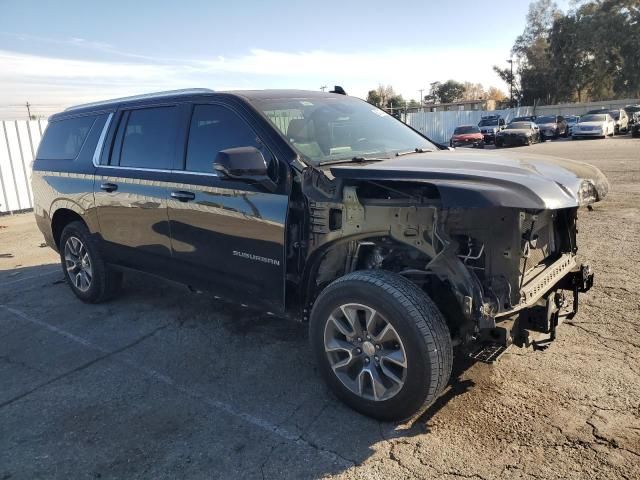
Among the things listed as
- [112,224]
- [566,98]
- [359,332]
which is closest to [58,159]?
[112,224]

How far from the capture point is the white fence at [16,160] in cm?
1247

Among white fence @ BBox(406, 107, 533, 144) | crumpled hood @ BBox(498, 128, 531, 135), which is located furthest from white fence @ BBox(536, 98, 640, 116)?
crumpled hood @ BBox(498, 128, 531, 135)

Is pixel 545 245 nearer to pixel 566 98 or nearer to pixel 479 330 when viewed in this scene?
pixel 479 330

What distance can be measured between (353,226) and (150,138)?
226cm

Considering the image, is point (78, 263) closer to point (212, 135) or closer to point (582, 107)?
point (212, 135)

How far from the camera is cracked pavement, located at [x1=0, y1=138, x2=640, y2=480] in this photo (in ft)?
9.11

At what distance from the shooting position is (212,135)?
156 inches

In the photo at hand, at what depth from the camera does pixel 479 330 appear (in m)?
2.95

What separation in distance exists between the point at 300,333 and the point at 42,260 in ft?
17.5

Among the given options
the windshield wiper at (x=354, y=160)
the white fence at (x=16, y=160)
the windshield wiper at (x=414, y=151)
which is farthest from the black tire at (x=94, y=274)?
A: the white fence at (x=16, y=160)

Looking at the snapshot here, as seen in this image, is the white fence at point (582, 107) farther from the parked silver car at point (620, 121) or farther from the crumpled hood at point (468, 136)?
the crumpled hood at point (468, 136)

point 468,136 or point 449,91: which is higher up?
point 449,91

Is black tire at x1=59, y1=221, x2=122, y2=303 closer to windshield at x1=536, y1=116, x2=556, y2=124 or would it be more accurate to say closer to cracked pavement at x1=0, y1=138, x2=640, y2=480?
cracked pavement at x1=0, y1=138, x2=640, y2=480

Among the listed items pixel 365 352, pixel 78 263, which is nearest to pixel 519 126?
pixel 78 263
